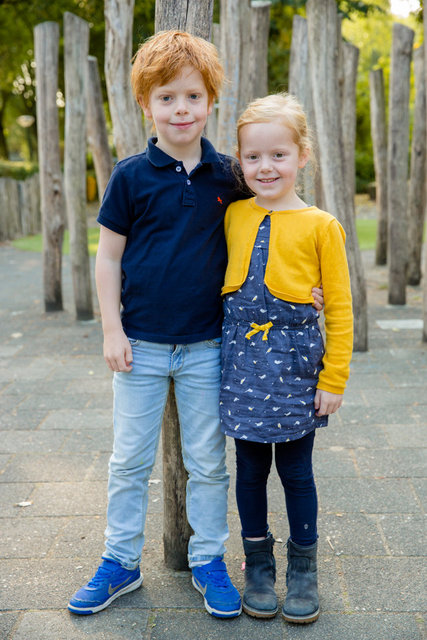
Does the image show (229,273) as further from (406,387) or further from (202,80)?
(406,387)

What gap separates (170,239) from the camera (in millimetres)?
2322

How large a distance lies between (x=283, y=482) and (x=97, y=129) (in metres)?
5.86

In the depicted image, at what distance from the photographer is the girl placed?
90.0 inches

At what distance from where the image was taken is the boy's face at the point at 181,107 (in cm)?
225

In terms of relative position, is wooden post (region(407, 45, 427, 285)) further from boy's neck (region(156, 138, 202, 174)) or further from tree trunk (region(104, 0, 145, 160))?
boy's neck (region(156, 138, 202, 174))

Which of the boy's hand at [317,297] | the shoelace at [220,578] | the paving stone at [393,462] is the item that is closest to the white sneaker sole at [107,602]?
the shoelace at [220,578]

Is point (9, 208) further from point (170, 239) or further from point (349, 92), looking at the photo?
point (170, 239)

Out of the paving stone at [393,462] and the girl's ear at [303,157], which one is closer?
the girl's ear at [303,157]

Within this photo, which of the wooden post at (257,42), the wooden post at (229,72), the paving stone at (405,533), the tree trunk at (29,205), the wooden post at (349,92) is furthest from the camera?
the tree trunk at (29,205)

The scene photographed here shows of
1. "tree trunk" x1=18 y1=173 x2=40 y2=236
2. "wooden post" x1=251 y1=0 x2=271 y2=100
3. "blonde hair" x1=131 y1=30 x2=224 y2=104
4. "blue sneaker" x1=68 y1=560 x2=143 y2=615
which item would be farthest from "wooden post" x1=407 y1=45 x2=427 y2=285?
"tree trunk" x1=18 y1=173 x2=40 y2=236

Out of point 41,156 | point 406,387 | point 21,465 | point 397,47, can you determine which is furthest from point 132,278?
point 397,47

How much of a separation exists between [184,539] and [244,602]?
0.35m

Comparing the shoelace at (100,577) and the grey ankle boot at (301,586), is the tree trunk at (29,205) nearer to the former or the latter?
the shoelace at (100,577)

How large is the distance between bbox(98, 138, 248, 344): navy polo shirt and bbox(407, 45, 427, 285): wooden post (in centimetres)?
523
